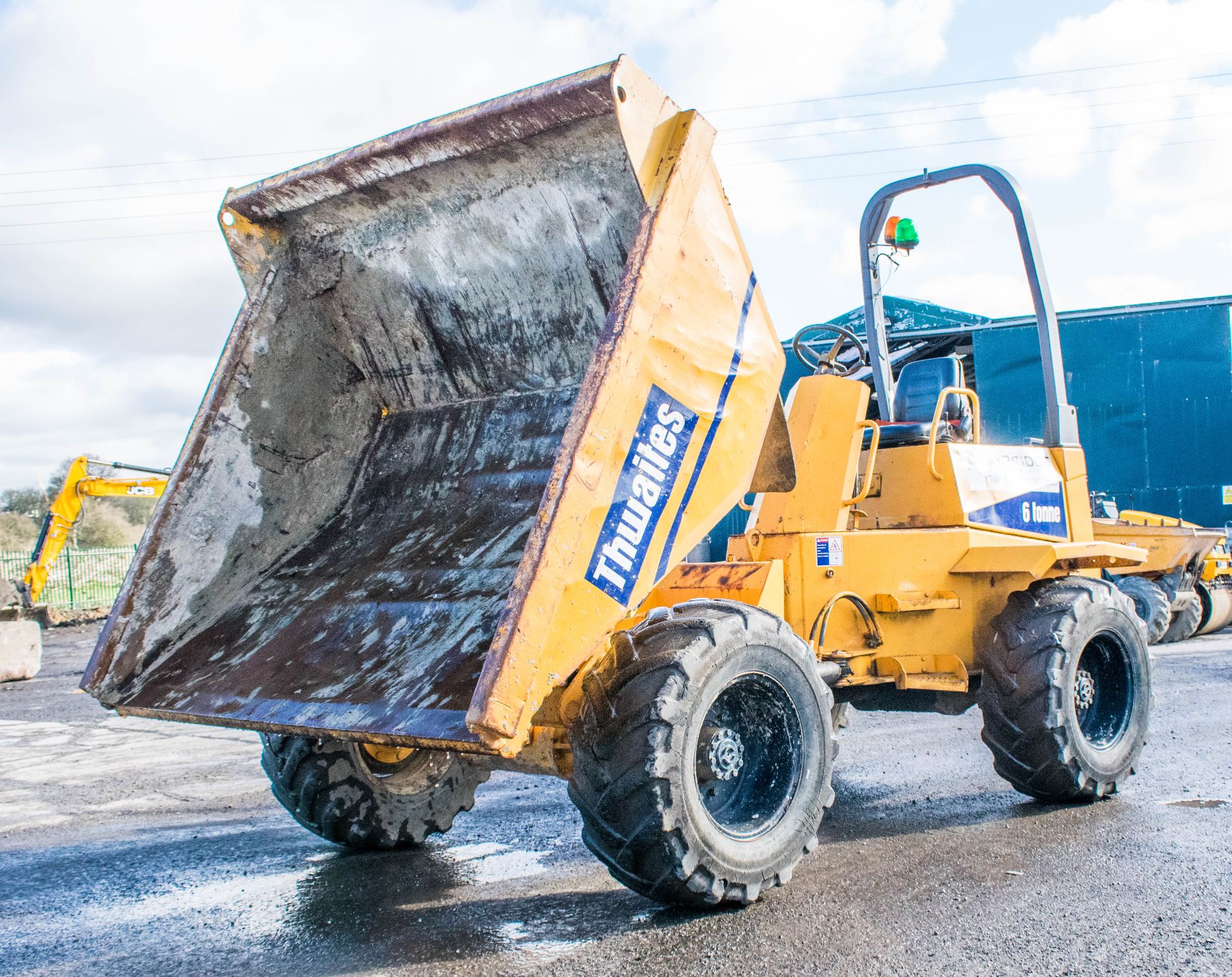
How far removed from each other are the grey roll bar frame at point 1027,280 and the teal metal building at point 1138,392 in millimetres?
8861

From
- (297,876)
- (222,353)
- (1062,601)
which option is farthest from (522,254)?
(1062,601)

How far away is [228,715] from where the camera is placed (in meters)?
3.54

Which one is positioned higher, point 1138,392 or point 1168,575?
point 1138,392

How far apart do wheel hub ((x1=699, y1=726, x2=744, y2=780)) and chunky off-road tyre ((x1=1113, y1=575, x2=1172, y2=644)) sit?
9.39 metres

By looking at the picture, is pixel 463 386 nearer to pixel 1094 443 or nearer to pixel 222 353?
pixel 222 353

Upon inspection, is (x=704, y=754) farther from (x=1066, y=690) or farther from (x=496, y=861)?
(x=1066, y=690)

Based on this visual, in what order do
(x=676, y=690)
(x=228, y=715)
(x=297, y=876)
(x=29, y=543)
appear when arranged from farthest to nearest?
1. (x=29, y=543)
2. (x=297, y=876)
3. (x=228, y=715)
4. (x=676, y=690)

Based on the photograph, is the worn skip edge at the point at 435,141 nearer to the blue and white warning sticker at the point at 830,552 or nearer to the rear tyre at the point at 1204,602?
the blue and white warning sticker at the point at 830,552

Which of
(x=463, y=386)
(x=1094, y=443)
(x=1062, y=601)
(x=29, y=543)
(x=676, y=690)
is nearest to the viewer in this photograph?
(x=676, y=690)

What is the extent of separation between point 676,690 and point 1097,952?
146 cm

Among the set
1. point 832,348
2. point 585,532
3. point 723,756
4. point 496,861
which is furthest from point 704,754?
point 832,348

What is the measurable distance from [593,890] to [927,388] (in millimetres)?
3171

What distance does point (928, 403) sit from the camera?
5633 mm

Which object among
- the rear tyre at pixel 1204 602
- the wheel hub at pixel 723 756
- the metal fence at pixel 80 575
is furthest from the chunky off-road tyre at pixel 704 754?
the metal fence at pixel 80 575
